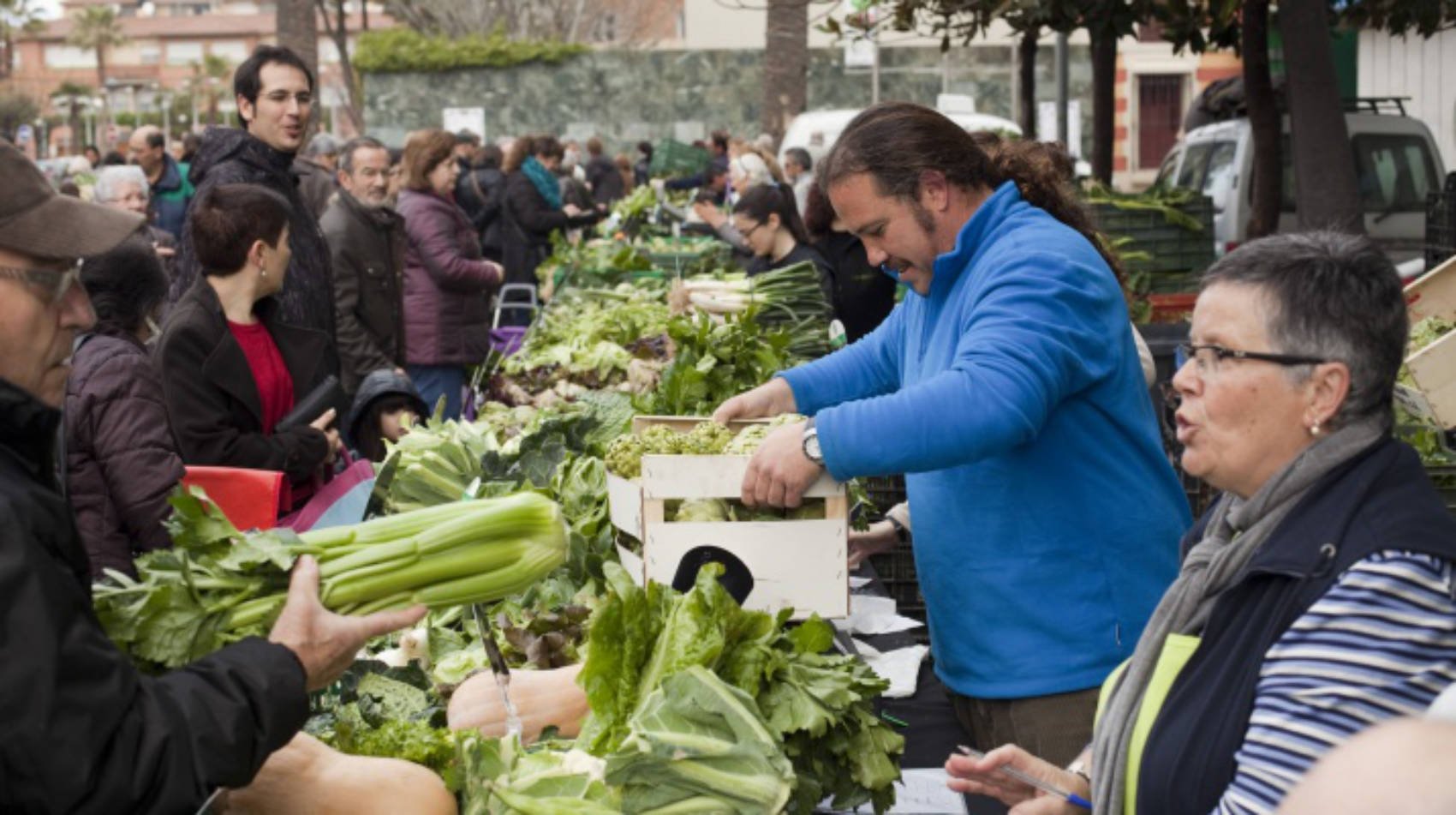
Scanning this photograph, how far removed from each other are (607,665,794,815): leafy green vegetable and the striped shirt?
80 cm

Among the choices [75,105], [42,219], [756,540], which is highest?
[75,105]

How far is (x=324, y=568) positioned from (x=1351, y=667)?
1468 mm

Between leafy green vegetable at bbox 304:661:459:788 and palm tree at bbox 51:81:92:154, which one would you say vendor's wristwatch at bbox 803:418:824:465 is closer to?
leafy green vegetable at bbox 304:661:459:788

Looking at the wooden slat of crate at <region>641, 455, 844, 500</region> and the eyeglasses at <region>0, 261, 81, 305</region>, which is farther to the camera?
the wooden slat of crate at <region>641, 455, 844, 500</region>

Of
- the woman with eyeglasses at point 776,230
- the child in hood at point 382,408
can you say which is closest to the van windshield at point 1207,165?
the woman with eyeglasses at point 776,230

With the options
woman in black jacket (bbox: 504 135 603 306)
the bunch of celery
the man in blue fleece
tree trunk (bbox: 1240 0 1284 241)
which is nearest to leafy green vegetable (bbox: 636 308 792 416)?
the man in blue fleece

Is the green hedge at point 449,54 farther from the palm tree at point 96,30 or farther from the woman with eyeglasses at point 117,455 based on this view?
the palm tree at point 96,30

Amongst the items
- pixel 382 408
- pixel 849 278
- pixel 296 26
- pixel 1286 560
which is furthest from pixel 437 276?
pixel 296 26

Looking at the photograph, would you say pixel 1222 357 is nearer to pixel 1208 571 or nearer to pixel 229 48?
pixel 1208 571

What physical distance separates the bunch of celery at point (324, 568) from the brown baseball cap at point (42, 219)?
0.46 m

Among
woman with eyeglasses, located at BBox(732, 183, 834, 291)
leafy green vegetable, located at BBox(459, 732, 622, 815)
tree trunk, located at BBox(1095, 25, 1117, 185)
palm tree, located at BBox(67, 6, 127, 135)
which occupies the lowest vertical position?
leafy green vegetable, located at BBox(459, 732, 622, 815)

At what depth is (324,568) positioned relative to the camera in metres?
2.60

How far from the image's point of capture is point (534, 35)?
54.5 metres

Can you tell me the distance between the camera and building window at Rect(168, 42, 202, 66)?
125500mm
